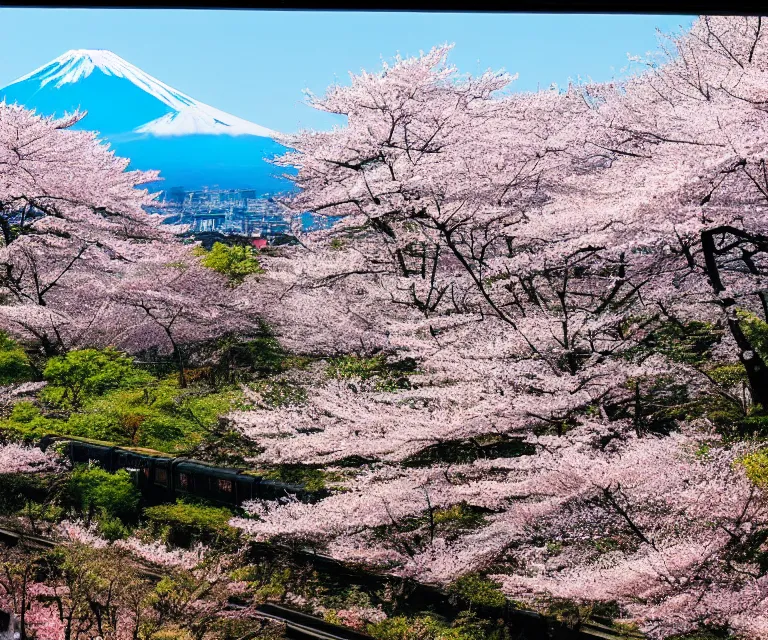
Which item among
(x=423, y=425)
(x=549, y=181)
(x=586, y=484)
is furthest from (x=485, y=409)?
(x=549, y=181)

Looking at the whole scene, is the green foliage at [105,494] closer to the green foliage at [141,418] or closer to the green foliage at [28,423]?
the green foliage at [141,418]

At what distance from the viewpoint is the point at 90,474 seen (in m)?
6.87

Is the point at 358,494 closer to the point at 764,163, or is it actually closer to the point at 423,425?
the point at 423,425

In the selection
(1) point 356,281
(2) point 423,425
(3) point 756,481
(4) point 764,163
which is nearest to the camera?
(3) point 756,481

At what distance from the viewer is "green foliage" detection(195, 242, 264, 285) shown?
27.9ft

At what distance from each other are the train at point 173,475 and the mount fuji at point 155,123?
9.48 ft

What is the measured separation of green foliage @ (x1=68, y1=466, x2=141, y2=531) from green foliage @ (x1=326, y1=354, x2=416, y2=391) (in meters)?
2.19

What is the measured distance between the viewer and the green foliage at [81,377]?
24.6ft

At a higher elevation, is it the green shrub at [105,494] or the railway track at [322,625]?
the green shrub at [105,494]

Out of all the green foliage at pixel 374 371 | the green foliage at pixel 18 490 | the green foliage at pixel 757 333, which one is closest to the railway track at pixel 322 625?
the green foliage at pixel 18 490

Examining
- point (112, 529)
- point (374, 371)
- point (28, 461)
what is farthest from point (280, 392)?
point (28, 461)

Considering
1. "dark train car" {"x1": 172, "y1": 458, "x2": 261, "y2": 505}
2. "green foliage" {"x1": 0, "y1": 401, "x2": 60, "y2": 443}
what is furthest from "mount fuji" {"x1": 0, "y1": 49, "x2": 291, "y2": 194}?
"dark train car" {"x1": 172, "y1": 458, "x2": 261, "y2": 505}

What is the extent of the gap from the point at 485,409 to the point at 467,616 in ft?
5.42

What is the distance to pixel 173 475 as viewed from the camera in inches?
271
